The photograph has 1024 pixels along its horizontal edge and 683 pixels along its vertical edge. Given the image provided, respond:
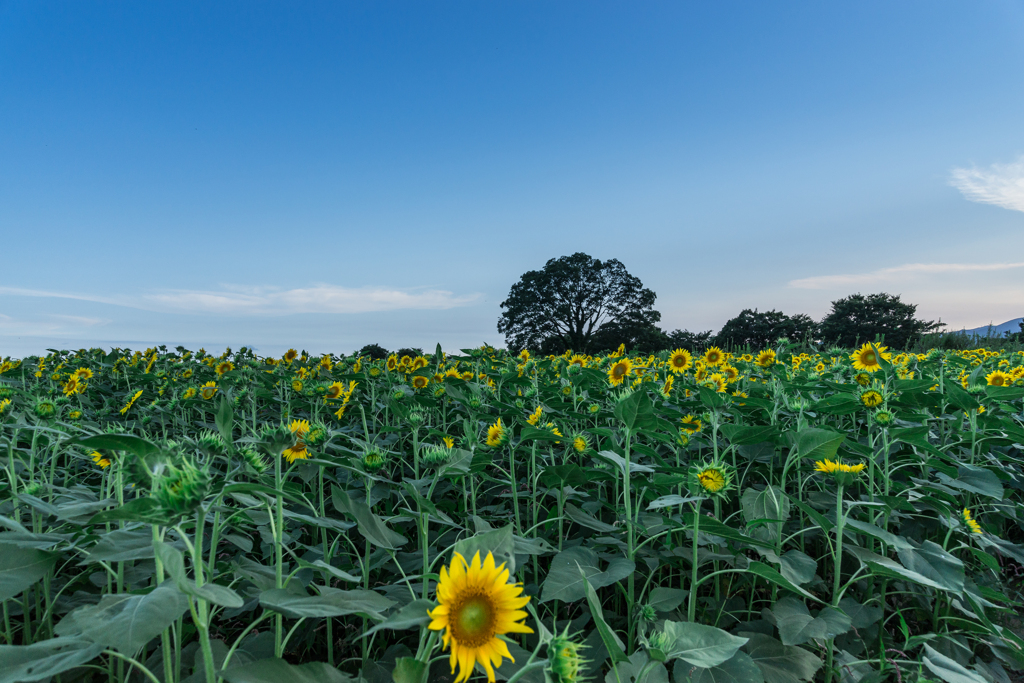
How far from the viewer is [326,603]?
97 cm

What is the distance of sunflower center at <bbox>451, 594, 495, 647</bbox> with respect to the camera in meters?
0.91

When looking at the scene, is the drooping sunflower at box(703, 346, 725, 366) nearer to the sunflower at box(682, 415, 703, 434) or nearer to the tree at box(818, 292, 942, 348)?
the sunflower at box(682, 415, 703, 434)

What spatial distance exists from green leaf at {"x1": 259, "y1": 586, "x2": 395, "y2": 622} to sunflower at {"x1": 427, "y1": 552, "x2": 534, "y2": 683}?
128mm

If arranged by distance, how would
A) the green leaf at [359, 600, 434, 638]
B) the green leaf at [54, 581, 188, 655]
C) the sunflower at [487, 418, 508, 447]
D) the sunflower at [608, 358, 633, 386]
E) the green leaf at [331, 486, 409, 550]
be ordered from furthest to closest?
the sunflower at [608, 358, 633, 386], the sunflower at [487, 418, 508, 447], the green leaf at [331, 486, 409, 550], the green leaf at [359, 600, 434, 638], the green leaf at [54, 581, 188, 655]

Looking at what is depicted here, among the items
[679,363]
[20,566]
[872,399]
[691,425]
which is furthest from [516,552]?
[679,363]

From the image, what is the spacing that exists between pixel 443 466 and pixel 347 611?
0.66m

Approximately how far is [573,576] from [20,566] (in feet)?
4.29

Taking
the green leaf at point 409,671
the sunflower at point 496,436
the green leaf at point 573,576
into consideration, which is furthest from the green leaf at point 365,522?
the sunflower at point 496,436

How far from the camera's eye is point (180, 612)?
80 cm

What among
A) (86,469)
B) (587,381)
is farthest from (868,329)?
(86,469)

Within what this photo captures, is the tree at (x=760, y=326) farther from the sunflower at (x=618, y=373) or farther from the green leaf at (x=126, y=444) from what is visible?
the green leaf at (x=126, y=444)

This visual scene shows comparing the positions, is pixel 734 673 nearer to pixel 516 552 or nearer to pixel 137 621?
pixel 516 552

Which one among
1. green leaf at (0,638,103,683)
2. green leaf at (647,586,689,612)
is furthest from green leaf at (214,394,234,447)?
green leaf at (647,586,689,612)

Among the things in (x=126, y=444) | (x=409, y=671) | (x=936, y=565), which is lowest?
(x=936, y=565)
